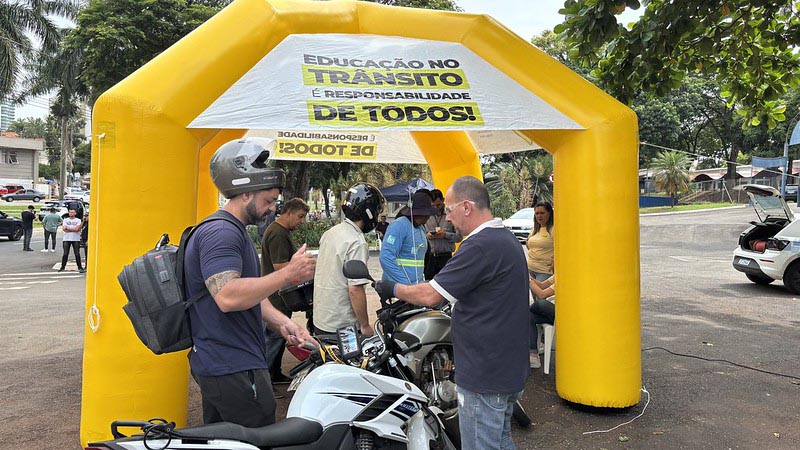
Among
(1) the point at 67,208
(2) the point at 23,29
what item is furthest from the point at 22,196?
(1) the point at 67,208

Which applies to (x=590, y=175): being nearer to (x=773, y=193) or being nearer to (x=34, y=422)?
(x=34, y=422)

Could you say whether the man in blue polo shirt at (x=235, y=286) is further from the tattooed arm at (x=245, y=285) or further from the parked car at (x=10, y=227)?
the parked car at (x=10, y=227)

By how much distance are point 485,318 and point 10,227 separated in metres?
27.7

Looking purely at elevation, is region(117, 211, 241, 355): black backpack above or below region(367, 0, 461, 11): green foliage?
below

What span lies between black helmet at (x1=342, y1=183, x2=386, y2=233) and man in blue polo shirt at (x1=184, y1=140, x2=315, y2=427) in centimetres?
182

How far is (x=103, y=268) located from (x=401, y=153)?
6372 mm

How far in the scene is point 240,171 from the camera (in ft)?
8.62

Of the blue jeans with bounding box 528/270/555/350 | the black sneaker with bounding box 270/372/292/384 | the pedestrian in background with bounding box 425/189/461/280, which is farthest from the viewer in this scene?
the pedestrian in background with bounding box 425/189/461/280

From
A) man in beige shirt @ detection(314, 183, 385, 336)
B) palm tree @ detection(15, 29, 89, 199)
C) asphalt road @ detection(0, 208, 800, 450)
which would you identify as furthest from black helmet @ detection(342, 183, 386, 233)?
palm tree @ detection(15, 29, 89, 199)

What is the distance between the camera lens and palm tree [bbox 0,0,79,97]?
2369cm

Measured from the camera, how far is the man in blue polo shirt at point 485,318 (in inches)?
117

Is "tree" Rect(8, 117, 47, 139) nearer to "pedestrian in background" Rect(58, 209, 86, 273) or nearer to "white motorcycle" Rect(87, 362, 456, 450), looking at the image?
"pedestrian in background" Rect(58, 209, 86, 273)

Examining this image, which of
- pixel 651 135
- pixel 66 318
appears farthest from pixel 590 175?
pixel 651 135

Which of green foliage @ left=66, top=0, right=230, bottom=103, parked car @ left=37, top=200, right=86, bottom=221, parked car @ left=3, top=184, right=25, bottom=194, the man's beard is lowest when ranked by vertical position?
the man's beard
